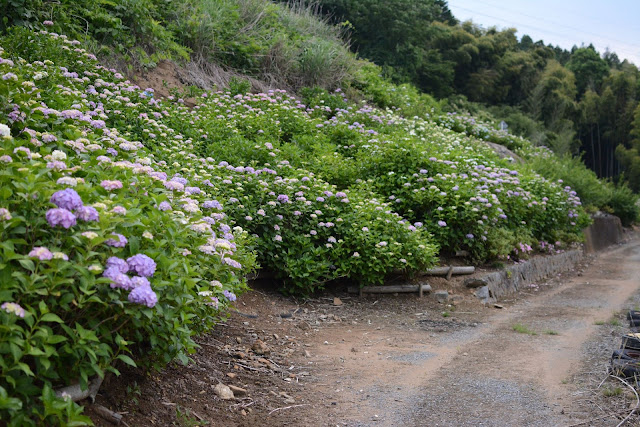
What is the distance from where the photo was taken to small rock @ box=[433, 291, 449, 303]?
22.7 ft

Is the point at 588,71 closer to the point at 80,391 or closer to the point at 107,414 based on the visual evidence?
the point at 107,414

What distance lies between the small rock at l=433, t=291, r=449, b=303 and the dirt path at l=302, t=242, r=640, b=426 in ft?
1.29

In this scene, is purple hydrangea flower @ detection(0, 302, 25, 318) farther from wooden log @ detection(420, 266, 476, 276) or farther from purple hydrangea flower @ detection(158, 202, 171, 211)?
wooden log @ detection(420, 266, 476, 276)

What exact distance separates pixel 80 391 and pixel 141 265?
26.1 inches

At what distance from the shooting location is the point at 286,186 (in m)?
6.19

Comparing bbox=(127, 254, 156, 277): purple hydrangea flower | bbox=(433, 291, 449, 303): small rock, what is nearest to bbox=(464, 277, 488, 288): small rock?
bbox=(433, 291, 449, 303): small rock

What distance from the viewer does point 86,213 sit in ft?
7.63

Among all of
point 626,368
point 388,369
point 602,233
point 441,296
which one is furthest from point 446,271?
point 602,233

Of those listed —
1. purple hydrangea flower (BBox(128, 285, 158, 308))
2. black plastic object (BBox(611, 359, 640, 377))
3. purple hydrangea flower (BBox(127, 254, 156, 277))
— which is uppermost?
purple hydrangea flower (BBox(127, 254, 156, 277))

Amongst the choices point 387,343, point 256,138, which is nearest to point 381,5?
point 256,138

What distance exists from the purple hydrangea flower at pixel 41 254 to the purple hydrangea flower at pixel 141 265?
335 millimetres

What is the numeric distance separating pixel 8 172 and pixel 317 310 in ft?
12.7

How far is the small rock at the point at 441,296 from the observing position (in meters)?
6.90

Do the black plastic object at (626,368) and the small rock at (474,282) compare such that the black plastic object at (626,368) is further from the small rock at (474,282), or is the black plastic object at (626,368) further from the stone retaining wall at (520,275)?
the small rock at (474,282)
